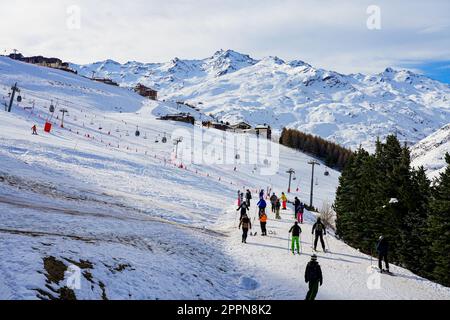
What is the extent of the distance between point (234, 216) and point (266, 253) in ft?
38.3

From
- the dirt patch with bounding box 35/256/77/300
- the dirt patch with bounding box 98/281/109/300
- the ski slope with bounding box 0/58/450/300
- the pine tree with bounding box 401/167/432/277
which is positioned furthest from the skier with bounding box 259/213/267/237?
the dirt patch with bounding box 35/256/77/300

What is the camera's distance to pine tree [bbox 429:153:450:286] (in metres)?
25.9

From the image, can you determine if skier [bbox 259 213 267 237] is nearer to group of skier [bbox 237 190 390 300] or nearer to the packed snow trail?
group of skier [bbox 237 190 390 300]

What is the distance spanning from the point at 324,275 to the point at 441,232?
12.3m

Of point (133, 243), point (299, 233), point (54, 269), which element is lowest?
point (133, 243)

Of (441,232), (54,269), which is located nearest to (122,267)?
(54,269)

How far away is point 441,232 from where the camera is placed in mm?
27078

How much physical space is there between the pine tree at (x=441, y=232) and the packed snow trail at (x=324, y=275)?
18.5 ft

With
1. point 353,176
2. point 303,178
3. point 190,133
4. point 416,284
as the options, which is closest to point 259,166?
point 303,178

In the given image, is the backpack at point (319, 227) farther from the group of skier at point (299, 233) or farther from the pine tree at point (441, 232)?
the pine tree at point (441, 232)

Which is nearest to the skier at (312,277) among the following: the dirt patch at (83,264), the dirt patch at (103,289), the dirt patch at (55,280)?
the dirt patch at (103,289)

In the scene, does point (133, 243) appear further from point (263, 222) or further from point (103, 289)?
point (263, 222)
